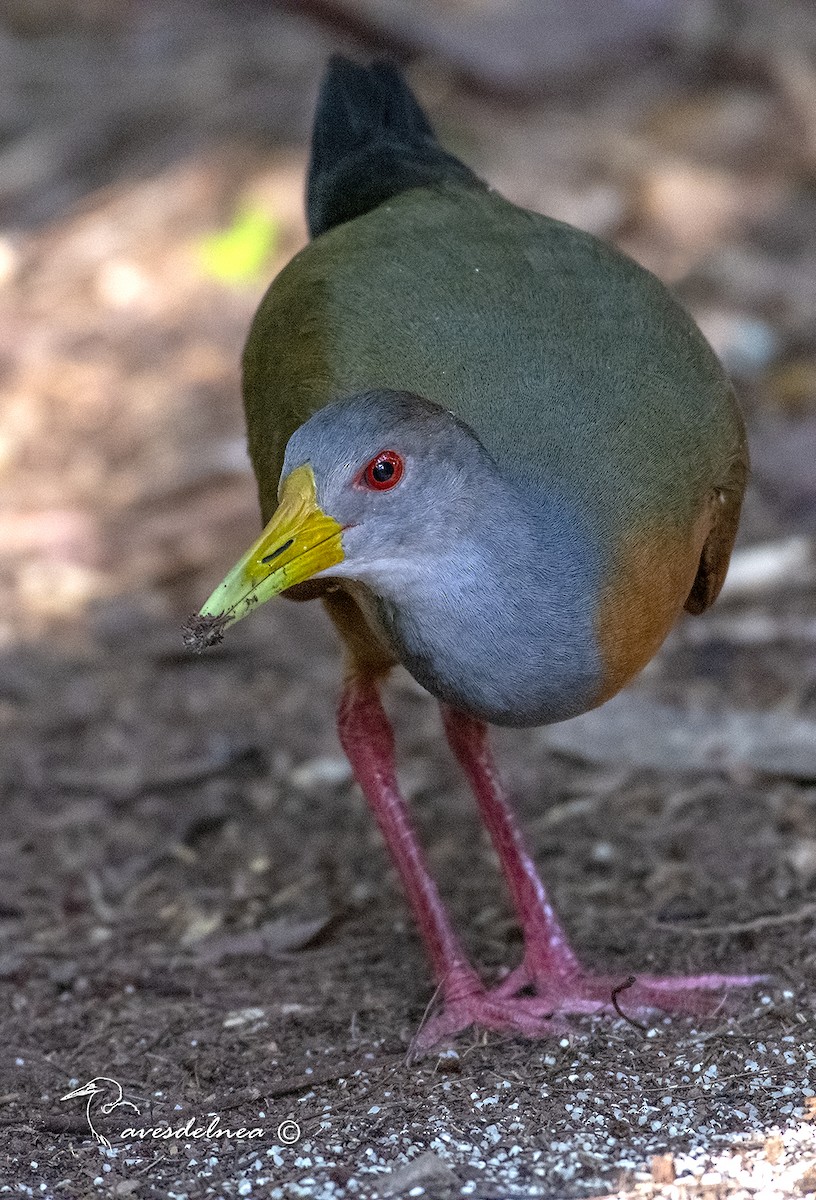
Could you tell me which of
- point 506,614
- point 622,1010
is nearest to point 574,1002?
point 622,1010

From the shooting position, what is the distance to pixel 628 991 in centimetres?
428

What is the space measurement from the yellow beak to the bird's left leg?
1.17 meters

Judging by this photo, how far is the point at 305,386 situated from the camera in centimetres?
432

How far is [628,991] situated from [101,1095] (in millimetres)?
1395

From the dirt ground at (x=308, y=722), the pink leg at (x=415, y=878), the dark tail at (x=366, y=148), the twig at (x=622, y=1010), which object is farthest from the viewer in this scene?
the dark tail at (x=366, y=148)

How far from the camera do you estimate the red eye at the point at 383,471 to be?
146 inches

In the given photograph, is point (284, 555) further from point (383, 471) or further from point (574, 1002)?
point (574, 1002)

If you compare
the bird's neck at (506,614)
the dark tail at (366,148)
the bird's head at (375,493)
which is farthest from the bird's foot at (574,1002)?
the dark tail at (366,148)

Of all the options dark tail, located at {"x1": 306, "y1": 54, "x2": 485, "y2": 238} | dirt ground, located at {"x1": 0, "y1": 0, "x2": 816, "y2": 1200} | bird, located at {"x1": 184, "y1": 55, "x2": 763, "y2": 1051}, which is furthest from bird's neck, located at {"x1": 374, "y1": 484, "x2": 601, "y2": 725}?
dark tail, located at {"x1": 306, "y1": 54, "x2": 485, "y2": 238}

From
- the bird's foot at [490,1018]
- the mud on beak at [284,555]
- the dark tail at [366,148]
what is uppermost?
the dark tail at [366,148]

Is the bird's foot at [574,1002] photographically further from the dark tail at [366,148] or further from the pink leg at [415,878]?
the dark tail at [366,148]

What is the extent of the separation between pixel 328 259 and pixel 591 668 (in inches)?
60.6

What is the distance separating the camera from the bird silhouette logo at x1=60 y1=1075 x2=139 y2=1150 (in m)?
3.79

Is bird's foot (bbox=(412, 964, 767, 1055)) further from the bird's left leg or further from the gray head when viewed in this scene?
the gray head
